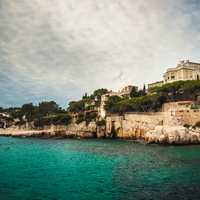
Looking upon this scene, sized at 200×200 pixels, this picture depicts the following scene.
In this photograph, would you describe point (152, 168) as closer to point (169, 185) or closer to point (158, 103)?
point (169, 185)

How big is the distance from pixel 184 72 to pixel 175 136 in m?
36.1

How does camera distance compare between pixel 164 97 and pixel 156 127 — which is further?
pixel 164 97

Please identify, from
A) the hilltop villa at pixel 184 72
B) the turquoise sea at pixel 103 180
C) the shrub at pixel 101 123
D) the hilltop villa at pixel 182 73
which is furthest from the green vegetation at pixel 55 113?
the turquoise sea at pixel 103 180

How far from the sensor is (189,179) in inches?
761

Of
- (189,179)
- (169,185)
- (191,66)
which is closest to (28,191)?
(169,185)

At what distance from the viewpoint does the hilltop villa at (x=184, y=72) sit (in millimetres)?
77419

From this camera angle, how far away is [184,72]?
77.7 m

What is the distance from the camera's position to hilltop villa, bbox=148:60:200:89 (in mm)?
77419

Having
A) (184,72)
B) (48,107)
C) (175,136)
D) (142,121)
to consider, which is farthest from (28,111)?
(175,136)

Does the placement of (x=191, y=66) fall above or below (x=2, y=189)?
above

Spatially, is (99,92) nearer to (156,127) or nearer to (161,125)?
(161,125)

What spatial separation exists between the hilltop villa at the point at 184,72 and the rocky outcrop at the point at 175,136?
3188 cm

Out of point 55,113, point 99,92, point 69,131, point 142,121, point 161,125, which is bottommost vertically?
point 69,131

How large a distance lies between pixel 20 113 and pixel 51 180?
99462mm
